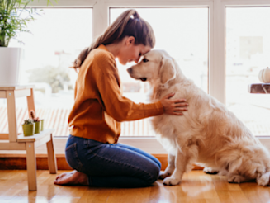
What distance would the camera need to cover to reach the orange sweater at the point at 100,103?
5.65ft

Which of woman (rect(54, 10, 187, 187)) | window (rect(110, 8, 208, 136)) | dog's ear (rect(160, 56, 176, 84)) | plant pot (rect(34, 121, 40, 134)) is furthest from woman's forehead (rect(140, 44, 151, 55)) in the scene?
plant pot (rect(34, 121, 40, 134))

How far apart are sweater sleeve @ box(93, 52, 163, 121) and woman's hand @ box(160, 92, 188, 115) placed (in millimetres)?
94

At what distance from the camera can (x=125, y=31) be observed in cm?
185

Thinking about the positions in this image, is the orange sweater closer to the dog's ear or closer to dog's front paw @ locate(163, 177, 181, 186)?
the dog's ear

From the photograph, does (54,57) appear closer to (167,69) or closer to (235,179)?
(167,69)

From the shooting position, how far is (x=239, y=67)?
235cm

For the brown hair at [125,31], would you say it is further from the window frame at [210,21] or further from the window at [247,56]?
the window at [247,56]

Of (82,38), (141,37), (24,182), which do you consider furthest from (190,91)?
(24,182)

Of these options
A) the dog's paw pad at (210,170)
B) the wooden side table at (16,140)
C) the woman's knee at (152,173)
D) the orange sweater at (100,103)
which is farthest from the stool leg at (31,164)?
the dog's paw pad at (210,170)

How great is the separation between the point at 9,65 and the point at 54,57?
1.78ft

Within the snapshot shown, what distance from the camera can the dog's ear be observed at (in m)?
1.84

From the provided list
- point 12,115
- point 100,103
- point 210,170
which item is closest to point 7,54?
point 12,115

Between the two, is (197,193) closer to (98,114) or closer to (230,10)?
(98,114)

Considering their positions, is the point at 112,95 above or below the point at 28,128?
above
